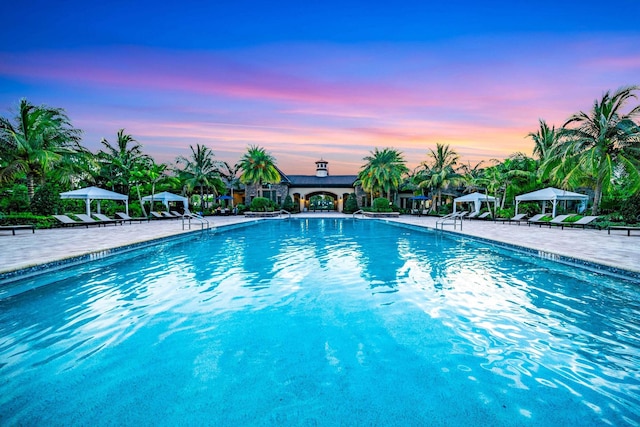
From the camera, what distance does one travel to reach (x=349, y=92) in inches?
814

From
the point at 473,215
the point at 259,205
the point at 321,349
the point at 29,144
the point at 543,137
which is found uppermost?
the point at 543,137

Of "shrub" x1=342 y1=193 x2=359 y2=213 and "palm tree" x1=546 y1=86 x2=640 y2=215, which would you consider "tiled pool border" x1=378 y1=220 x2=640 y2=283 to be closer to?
"palm tree" x1=546 y1=86 x2=640 y2=215

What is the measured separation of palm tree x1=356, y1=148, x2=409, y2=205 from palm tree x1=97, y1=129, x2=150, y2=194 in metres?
21.7

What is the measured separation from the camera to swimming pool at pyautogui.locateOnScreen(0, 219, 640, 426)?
95.2 inches

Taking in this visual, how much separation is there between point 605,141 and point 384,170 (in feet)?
56.6

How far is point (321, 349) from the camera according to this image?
354 centimetres

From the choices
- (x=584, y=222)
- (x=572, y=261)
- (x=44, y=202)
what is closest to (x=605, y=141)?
(x=584, y=222)

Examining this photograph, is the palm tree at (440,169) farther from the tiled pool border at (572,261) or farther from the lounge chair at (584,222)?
the tiled pool border at (572,261)

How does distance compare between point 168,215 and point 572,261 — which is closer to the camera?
point 572,261

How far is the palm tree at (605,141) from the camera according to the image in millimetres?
15484

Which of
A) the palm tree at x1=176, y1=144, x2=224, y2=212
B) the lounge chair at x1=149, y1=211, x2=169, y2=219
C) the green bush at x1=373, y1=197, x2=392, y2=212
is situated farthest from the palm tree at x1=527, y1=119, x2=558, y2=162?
the lounge chair at x1=149, y1=211, x2=169, y2=219

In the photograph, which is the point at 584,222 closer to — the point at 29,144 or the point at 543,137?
the point at 543,137

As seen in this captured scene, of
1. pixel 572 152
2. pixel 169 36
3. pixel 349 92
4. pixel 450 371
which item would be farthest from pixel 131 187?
pixel 572 152

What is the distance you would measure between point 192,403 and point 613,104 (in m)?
23.0
